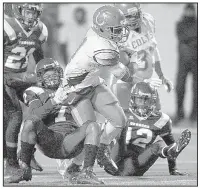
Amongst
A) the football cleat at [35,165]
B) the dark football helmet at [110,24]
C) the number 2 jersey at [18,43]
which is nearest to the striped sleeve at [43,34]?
the number 2 jersey at [18,43]

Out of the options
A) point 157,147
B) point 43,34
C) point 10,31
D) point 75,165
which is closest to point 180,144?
point 157,147

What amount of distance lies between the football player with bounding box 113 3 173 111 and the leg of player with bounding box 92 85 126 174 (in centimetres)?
54

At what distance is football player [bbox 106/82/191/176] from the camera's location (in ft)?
14.2

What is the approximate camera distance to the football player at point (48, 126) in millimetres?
3844

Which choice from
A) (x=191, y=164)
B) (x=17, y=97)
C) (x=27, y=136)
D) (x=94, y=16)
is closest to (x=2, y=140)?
(x=17, y=97)

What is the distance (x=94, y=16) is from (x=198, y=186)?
1044 mm

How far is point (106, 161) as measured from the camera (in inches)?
164

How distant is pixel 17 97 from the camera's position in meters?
4.38

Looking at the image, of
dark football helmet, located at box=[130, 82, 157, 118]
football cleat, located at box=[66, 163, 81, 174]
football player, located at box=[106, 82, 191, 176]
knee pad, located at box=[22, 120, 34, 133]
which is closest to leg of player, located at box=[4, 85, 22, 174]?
football cleat, located at box=[66, 163, 81, 174]

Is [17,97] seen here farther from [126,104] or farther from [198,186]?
[198,186]

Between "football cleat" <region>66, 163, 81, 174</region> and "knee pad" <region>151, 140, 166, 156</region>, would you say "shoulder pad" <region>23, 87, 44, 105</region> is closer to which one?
"football cleat" <region>66, 163, 81, 174</region>

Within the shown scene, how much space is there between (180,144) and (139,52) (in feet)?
3.14

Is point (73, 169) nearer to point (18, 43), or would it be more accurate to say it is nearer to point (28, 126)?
point (28, 126)

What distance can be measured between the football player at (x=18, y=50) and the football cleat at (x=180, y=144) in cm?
84
